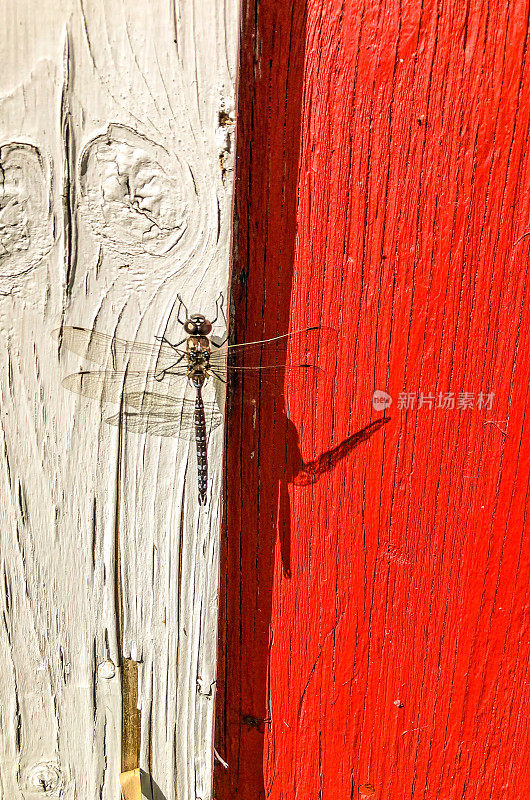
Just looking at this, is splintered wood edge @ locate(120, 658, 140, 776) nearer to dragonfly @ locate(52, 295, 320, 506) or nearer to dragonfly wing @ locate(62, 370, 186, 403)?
dragonfly @ locate(52, 295, 320, 506)

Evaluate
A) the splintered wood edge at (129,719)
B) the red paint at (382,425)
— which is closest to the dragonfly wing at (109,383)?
the red paint at (382,425)

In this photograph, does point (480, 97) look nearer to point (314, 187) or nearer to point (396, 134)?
point (396, 134)

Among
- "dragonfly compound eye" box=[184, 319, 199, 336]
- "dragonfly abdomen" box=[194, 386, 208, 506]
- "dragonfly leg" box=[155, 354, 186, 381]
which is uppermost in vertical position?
"dragonfly compound eye" box=[184, 319, 199, 336]

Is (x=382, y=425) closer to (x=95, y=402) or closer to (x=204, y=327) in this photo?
(x=204, y=327)

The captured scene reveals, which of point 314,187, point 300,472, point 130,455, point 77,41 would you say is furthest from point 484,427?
point 77,41

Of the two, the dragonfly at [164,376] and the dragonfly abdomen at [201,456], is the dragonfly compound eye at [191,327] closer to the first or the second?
the dragonfly at [164,376]

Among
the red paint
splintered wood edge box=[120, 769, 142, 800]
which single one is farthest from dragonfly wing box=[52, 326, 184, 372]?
splintered wood edge box=[120, 769, 142, 800]

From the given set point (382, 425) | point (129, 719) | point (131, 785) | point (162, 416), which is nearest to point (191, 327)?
point (162, 416)
